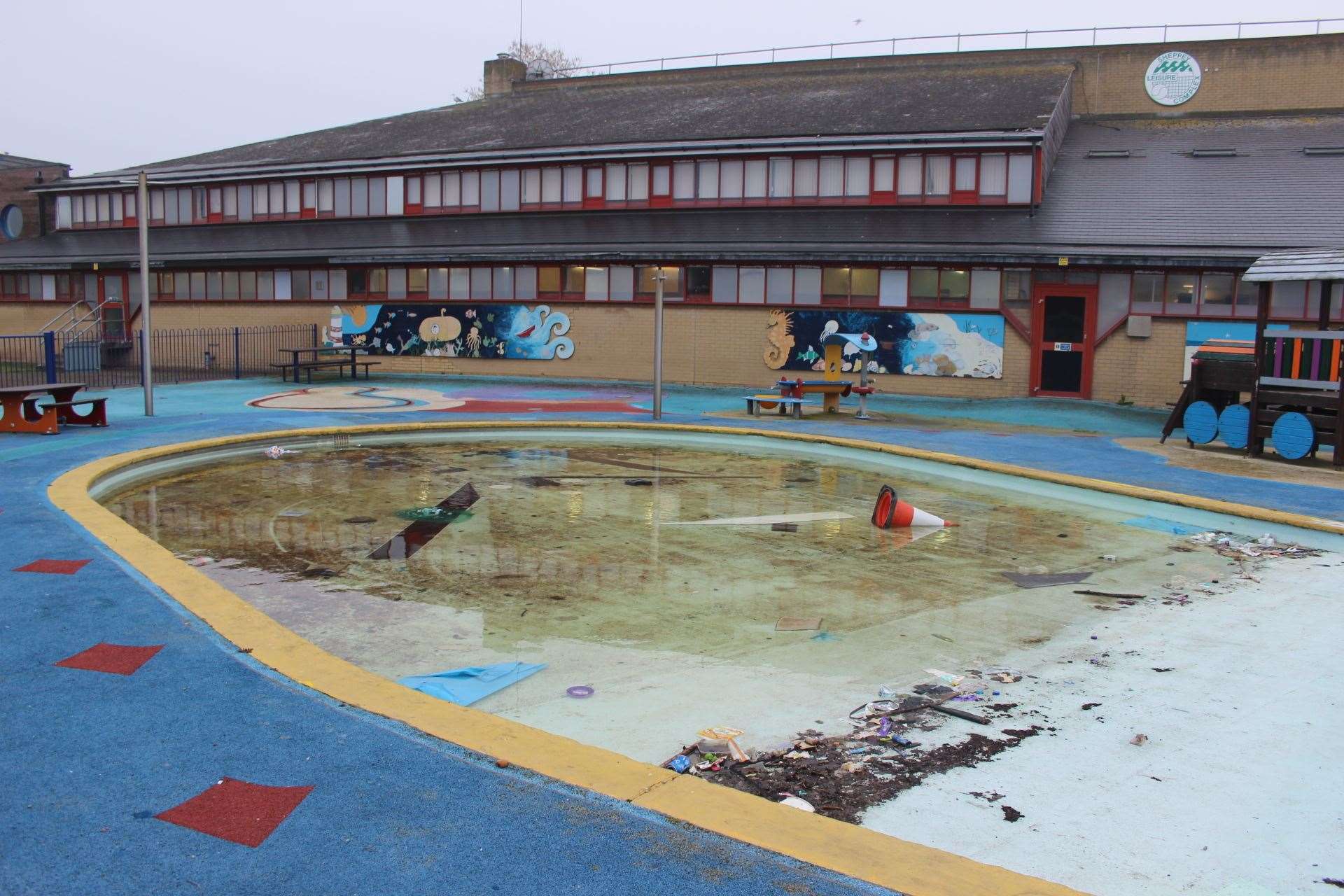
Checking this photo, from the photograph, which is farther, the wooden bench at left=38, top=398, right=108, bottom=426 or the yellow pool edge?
the wooden bench at left=38, top=398, right=108, bottom=426

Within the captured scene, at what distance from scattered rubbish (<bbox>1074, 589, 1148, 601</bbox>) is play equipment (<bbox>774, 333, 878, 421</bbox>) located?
12818 millimetres

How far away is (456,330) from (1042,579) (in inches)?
1002

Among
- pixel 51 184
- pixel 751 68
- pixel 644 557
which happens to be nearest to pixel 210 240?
pixel 51 184

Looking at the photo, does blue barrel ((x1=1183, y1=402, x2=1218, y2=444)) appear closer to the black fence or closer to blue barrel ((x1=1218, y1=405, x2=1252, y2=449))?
blue barrel ((x1=1218, y1=405, x2=1252, y2=449))

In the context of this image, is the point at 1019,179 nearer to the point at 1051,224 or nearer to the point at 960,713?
the point at 1051,224

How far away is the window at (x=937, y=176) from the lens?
27672 millimetres

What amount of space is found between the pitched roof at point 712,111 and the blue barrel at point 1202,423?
38.9 feet

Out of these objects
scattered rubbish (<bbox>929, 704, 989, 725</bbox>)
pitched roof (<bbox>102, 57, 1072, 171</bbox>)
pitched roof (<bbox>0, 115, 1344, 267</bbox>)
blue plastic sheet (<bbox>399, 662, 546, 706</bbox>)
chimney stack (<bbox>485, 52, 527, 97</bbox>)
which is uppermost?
chimney stack (<bbox>485, 52, 527, 97</bbox>)

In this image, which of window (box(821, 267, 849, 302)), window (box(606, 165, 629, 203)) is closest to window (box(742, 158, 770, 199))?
window (box(821, 267, 849, 302))

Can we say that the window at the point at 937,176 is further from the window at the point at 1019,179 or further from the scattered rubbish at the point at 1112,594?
the scattered rubbish at the point at 1112,594

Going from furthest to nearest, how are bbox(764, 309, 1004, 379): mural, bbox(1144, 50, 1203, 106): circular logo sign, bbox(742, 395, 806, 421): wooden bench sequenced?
bbox(1144, 50, 1203, 106): circular logo sign → bbox(764, 309, 1004, 379): mural → bbox(742, 395, 806, 421): wooden bench

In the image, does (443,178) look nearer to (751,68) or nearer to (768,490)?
(751,68)

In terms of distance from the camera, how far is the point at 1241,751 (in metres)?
5.34

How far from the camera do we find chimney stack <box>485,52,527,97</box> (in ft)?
142
